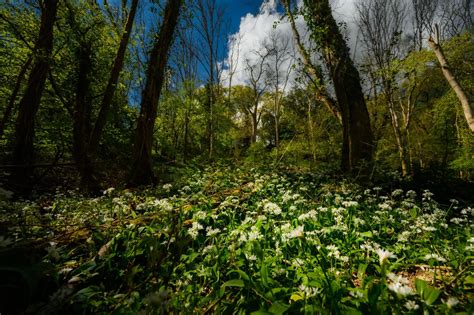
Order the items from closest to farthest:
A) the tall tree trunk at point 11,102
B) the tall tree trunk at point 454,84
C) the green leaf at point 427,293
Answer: the green leaf at point 427,293 → the tall tree trunk at point 11,102 → the tall tree trunk at point 454,84

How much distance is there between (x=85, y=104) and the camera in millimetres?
7715

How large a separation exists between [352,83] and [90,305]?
741cm

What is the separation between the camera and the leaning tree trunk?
20.7 ft

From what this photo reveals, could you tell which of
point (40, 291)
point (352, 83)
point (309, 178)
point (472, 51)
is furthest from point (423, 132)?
point (40, 291)

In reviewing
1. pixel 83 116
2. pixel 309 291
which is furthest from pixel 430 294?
pixel 83 116

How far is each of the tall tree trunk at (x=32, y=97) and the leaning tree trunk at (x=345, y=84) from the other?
7.20 m

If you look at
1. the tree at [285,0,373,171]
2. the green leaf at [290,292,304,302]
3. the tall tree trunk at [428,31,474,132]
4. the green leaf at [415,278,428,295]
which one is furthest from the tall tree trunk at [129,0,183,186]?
the tall tree trunk at [428,31,474,132]

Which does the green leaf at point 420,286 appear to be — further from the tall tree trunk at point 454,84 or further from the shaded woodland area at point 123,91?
the tall tree trunk at point 454,84

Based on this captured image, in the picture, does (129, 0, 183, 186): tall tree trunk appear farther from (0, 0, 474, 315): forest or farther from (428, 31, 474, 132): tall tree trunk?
(428, 31, 474, 132): tall tree trunk

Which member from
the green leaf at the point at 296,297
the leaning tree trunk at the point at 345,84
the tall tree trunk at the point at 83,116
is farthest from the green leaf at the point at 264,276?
the tall tree trunk at the point at 83,116

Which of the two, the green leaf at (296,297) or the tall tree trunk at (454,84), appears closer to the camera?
the green leaf at (296,297)

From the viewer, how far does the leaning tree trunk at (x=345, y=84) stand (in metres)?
6.30

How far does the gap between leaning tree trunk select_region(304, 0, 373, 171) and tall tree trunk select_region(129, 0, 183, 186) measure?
422 centimetres

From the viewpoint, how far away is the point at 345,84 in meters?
6.72
